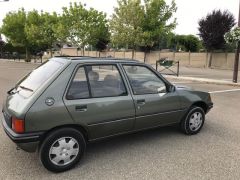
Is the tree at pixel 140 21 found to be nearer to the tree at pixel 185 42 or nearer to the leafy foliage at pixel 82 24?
the leafy foliage at pixel 82 24

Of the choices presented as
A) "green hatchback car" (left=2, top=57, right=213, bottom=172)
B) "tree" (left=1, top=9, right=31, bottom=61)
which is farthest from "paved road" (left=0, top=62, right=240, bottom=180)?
"tree" (left=1, top=9, right=31, bottom=61)

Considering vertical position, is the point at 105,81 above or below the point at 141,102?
above

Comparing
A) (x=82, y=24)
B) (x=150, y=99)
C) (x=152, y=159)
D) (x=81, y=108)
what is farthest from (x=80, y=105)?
(x=82, y=24)

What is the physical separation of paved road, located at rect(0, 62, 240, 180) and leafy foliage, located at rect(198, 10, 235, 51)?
2430 cm

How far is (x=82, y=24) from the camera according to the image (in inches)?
1134

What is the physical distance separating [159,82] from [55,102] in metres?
1.97

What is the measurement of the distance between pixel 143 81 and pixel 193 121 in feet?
4.73

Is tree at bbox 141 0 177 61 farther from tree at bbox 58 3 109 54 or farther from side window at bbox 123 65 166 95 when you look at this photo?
side window at bbox 123 65 166 95

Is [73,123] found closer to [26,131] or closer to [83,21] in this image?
[26,131]

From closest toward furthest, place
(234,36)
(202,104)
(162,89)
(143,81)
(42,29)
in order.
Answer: (143,81) < (162,89) < (202,104) < (234,36) < (42,29)

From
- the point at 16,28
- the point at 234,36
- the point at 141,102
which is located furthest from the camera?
the point at 16,28

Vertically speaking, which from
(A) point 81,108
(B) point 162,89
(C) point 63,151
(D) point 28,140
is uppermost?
(B) point 162,89

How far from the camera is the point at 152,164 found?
12.6 feet

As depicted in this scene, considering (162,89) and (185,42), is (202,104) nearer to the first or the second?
(162,89)
